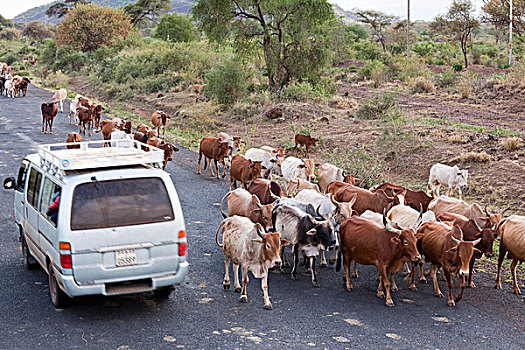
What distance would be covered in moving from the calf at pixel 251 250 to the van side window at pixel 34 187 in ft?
8.82

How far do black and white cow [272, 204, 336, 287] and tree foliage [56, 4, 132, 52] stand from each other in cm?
5227

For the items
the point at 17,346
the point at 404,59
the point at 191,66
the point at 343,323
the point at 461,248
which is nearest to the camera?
the point at 17,346

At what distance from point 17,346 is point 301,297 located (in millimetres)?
3802

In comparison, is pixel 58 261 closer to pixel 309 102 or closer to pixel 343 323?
pixel 343 323

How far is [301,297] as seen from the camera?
29.8 feet

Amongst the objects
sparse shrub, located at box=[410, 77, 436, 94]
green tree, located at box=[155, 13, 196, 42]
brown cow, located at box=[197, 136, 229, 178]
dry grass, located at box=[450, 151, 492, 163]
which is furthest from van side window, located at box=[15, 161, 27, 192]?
green tree, located at box=[155, 13, 196, 42]

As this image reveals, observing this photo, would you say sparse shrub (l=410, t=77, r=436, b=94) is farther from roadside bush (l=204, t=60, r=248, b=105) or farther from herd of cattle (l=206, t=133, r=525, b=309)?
herd of cattle (l=206, t=133, r=525, b=309)

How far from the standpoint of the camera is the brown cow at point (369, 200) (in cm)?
1152

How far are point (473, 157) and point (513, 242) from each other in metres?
7.77

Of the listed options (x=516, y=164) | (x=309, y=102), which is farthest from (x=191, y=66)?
(x=516, y=164)

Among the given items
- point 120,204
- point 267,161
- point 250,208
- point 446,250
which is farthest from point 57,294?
point 267,161

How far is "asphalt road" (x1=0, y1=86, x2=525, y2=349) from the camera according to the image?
753 centimetres

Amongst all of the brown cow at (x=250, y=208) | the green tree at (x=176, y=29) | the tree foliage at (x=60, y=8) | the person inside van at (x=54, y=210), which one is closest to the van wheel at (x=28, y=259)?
the person inside van at (x=54, y=210)

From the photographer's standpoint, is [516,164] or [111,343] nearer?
[111,343]
